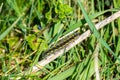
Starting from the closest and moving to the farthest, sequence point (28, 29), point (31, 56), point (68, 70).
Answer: point (68, 70) → point (31, 56) → point (28, 29)

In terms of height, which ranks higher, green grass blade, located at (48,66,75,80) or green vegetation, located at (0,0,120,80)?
green vegetation, located at (0,0,120,80)

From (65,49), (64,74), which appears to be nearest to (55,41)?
(65,49)

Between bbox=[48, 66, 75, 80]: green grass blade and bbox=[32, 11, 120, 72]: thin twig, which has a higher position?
bbox=[32, 11, 120, 72]: thin twig

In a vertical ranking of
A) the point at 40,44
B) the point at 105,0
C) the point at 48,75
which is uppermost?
the point at 105,0

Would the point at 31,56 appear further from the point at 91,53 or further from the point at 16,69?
the point at 91,53

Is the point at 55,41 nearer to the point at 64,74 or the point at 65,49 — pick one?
the point at 65,49

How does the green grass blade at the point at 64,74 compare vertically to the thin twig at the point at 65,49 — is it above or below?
below

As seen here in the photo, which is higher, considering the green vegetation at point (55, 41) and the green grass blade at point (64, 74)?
the green vegetation at point (55, 41)

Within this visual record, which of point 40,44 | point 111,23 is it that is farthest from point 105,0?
point 40,44
